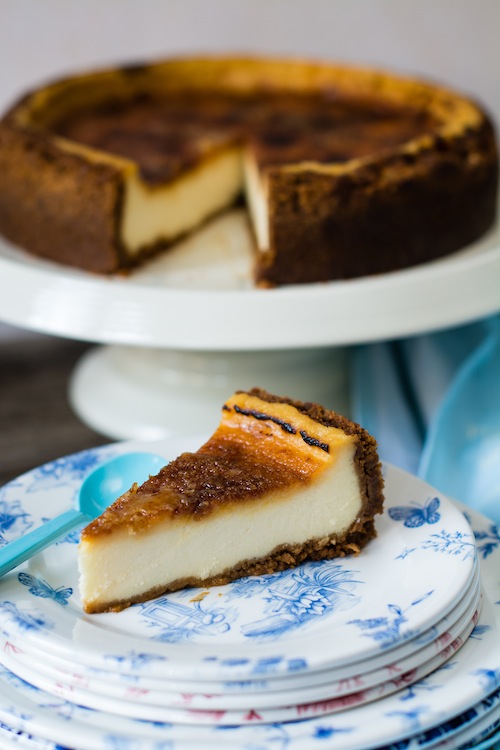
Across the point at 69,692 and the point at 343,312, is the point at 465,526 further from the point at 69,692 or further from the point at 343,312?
the point at 343,312

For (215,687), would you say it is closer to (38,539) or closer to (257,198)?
(38,539)

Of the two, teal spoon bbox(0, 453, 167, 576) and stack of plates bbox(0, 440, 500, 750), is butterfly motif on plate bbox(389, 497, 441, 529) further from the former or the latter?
teal spoon bbox(0, 453, 167, 576)

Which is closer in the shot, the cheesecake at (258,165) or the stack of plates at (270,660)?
the stack of plates at (270,660)

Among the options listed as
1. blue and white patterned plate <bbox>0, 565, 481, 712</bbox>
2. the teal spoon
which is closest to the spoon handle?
the teal spoon

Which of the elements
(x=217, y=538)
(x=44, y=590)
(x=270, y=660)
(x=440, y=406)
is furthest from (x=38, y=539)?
(x=440, y=406)

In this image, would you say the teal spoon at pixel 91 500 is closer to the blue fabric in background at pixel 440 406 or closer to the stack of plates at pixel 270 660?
the stack of plates at pixel 270 660

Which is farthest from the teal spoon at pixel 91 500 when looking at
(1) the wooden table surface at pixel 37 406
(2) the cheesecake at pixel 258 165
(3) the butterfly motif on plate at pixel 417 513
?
(2) the cheesecake at pixel 258 165
